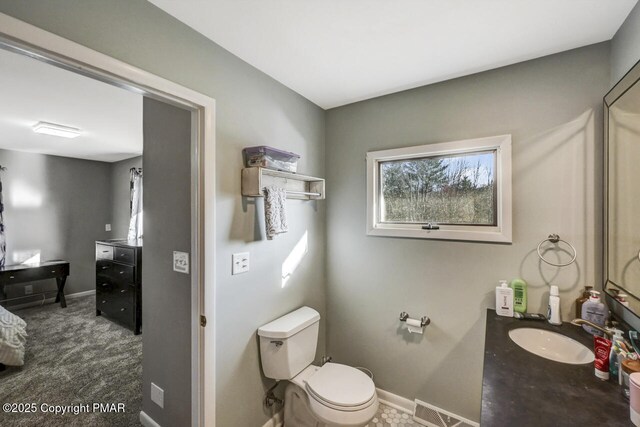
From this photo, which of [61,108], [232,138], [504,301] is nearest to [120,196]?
[61,108]

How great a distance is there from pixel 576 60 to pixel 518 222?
3.04ft

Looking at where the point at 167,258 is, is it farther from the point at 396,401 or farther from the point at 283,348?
the point at 396,401

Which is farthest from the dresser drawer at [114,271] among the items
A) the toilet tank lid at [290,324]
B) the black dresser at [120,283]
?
the toilet tank lid at [290,324]

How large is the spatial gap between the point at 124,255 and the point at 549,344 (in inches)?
161

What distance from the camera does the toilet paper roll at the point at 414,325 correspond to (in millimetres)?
1827

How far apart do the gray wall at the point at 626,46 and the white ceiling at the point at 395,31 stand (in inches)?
1.5

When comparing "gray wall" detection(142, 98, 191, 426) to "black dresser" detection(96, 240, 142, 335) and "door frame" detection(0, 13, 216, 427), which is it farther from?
"black dresser" detection(96, 240, 142, 335)

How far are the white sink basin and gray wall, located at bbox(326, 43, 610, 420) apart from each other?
206mm

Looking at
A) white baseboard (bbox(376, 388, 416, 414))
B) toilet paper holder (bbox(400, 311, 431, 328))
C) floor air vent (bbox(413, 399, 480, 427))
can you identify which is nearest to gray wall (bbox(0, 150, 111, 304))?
white baseboard (bbox(376, 388, 416, 414))

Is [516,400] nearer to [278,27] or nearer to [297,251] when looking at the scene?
[297,251]

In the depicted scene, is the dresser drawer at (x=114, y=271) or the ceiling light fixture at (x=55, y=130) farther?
the dresser drawer at (x=114, y=271)

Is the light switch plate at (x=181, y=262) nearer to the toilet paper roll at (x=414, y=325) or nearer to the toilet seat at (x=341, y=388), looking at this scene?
the toilet seat at (x=341, y=388)

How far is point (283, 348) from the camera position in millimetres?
1650

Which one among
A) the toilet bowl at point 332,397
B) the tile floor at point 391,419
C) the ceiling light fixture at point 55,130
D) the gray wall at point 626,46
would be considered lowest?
the tile floor at point 391,419
